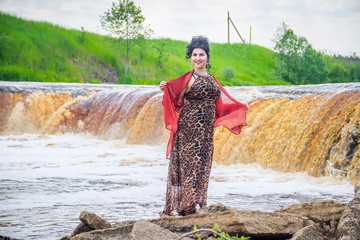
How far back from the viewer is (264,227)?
3.61 m

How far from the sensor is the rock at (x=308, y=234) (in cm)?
338

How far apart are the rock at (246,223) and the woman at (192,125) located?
0.50 m

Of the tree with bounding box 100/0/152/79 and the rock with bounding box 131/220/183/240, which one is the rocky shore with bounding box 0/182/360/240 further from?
the tree with bounding box 100/0/152/79

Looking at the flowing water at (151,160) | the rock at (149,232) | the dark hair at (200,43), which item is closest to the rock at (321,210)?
the rock at (149,232)

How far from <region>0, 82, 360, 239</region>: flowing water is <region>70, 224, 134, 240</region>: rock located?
0.91 metres

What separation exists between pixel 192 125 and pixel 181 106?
22 cm

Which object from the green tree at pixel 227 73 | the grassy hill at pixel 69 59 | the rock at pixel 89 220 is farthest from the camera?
the green tree at pixel 227 73

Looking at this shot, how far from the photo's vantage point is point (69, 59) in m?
27.6

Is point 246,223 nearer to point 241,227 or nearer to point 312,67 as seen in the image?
point 241,227

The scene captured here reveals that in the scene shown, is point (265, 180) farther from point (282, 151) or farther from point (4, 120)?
point (4, 120)

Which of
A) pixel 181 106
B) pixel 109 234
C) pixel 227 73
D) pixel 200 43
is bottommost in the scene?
pixel 109 234

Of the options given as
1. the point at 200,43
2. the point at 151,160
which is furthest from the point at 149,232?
the point at 151,160

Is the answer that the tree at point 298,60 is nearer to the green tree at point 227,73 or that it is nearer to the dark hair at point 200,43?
the green tree at point 227,73

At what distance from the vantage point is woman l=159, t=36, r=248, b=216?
4.27 metres
